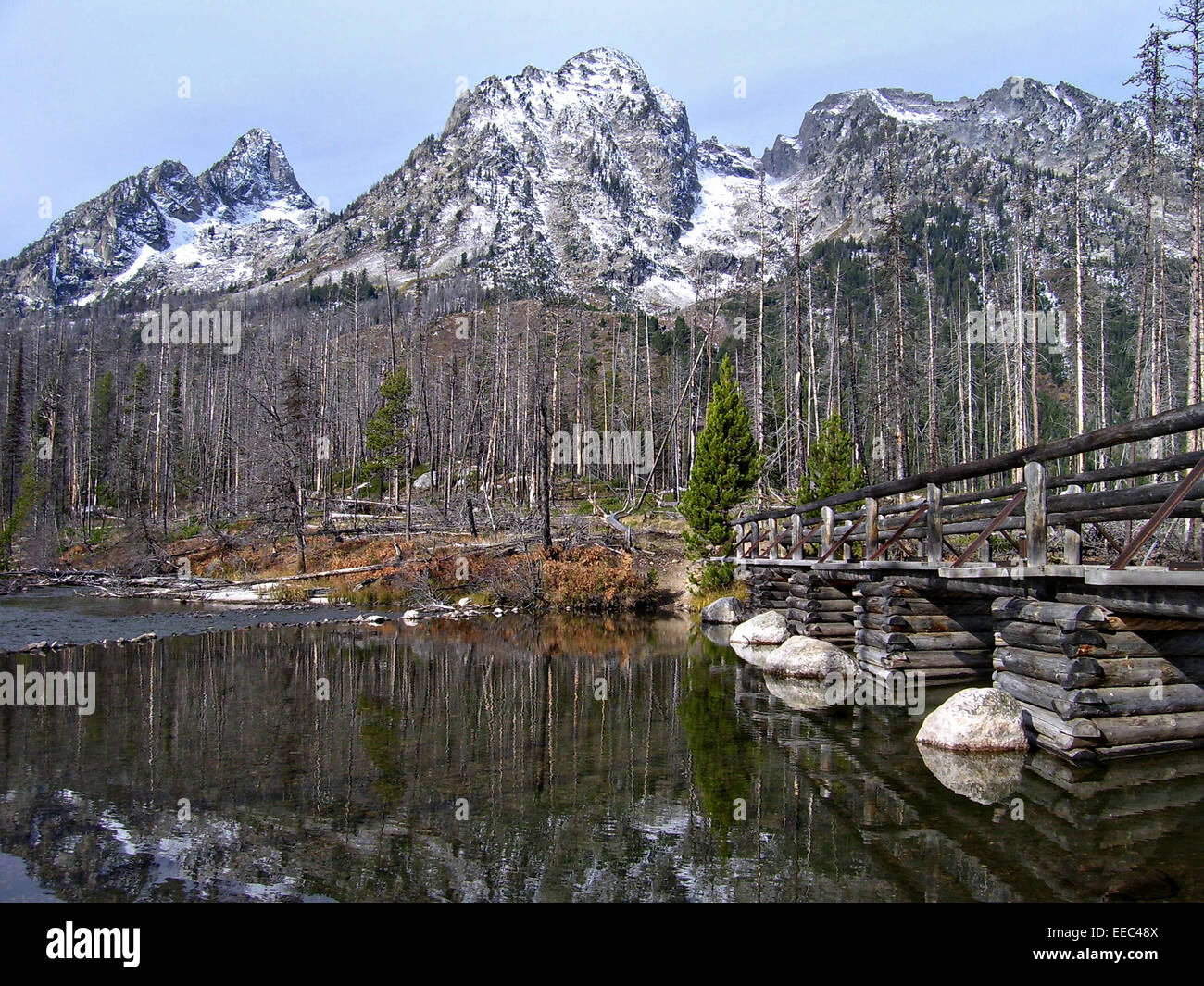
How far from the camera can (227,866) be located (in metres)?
6.75

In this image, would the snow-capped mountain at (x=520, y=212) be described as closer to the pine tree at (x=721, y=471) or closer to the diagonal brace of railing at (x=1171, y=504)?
the pine tree at (x=721, y=471)

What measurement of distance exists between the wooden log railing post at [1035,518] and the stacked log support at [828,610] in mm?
8420

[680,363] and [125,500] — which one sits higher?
[680,363]

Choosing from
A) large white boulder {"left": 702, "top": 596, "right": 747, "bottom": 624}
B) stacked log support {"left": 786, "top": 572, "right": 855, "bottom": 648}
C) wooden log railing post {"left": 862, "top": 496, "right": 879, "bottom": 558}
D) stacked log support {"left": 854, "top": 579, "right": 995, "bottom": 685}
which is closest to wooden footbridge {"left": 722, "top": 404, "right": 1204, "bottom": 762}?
stacked log support {"left": 854, "top": 579, "right": 995, "bottom": 685}

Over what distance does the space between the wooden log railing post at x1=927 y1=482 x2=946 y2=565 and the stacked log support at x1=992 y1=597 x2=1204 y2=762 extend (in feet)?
8.49

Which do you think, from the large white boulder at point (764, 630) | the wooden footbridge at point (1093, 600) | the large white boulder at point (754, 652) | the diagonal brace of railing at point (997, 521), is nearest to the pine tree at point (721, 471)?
the large white boulder at point (764, 630)

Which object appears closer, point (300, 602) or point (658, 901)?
point (658, 901)

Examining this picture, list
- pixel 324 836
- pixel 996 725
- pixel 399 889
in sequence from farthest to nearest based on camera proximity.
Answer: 1. pixel 996 725
2. pixel 324 836
3. pixel 399 889

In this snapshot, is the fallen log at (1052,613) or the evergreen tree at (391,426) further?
the evergreen tree at (391,426)

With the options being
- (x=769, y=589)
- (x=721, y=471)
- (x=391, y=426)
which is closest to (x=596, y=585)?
(x=721, y=471)

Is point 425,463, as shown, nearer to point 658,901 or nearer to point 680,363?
point 680,363

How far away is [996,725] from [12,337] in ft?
354

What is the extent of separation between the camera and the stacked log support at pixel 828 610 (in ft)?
58.0

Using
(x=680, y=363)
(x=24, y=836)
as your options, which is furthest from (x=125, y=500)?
(x=24, y=836)
